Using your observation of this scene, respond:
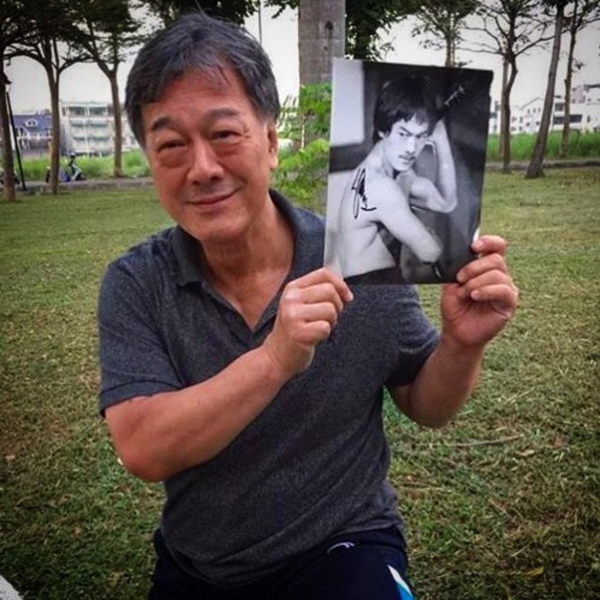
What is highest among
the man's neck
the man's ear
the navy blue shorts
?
the man's ear

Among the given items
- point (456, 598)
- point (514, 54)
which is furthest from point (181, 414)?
point (514, 54)

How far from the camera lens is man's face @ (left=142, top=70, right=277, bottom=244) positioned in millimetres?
1073

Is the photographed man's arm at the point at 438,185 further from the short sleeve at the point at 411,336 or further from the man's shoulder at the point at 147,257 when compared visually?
the man's shoulder at the point at 147,257

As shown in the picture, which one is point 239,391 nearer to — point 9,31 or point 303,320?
point 303,320

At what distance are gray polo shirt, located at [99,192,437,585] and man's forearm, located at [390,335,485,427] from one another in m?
0.05

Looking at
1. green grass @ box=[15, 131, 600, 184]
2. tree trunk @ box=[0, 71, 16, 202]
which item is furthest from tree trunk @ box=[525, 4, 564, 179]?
tree trunk @ box=[0, 71, 16, 202]

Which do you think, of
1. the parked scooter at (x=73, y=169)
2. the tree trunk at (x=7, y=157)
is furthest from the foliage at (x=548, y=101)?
the parked scooter at (x=73, y=169)

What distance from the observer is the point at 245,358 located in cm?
98

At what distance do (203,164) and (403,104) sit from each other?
35 centimetres

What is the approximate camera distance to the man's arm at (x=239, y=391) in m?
0.96

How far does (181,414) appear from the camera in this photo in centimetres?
101

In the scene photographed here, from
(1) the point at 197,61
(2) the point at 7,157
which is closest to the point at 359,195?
(1) the point at 197,61

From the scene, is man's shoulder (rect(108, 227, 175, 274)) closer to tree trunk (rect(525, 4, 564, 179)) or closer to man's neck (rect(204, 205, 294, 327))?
man's neck (rect(204, 205, 294, 327))

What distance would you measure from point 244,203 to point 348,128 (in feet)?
0.83
